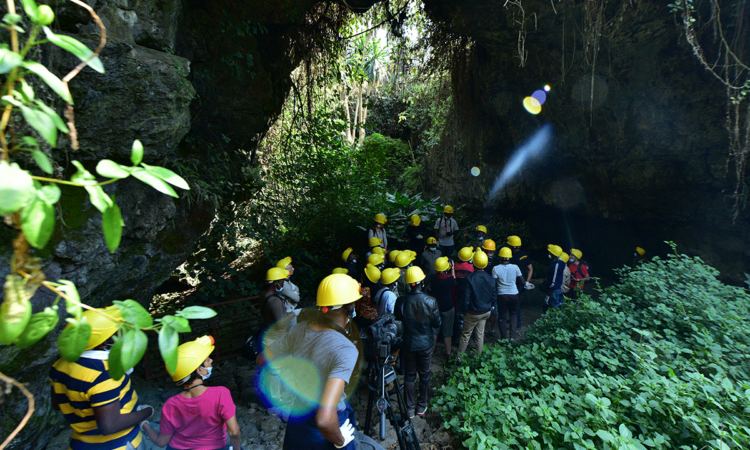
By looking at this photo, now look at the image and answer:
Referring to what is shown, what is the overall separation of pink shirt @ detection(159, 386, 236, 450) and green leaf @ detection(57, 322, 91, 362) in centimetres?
168

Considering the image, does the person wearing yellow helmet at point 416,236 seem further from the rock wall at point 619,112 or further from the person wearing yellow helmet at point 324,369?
the person wearing yellow helmet at point 324,369

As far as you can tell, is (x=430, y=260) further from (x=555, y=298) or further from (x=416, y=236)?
(x=555, y=298)

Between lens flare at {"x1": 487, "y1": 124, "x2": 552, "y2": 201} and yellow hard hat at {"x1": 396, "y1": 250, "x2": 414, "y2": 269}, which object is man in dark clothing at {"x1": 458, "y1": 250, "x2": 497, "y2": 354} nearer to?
yellow hard hat at {"x1": 396, "y1": 250, "x2": 414, "y2": 269}

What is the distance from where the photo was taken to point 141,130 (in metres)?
3.19

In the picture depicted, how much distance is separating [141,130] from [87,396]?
2.31m

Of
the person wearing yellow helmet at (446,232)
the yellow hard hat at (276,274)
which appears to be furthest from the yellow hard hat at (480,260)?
the person wearing yellow helmet at (446,232)

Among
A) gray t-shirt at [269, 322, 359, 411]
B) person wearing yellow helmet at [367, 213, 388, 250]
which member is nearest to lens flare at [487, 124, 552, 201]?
person wearing yellow helmet at [367, 213, 388, 250]

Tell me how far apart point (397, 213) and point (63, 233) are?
873 cm

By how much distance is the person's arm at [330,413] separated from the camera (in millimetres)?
1892

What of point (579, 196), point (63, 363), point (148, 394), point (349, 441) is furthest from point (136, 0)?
point (579, 196)

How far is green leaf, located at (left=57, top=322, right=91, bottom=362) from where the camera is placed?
77 centimetres

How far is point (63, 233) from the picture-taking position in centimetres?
278

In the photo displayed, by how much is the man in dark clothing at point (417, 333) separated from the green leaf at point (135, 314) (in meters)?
3.53

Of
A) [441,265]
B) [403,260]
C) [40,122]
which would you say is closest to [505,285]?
[441,265]
